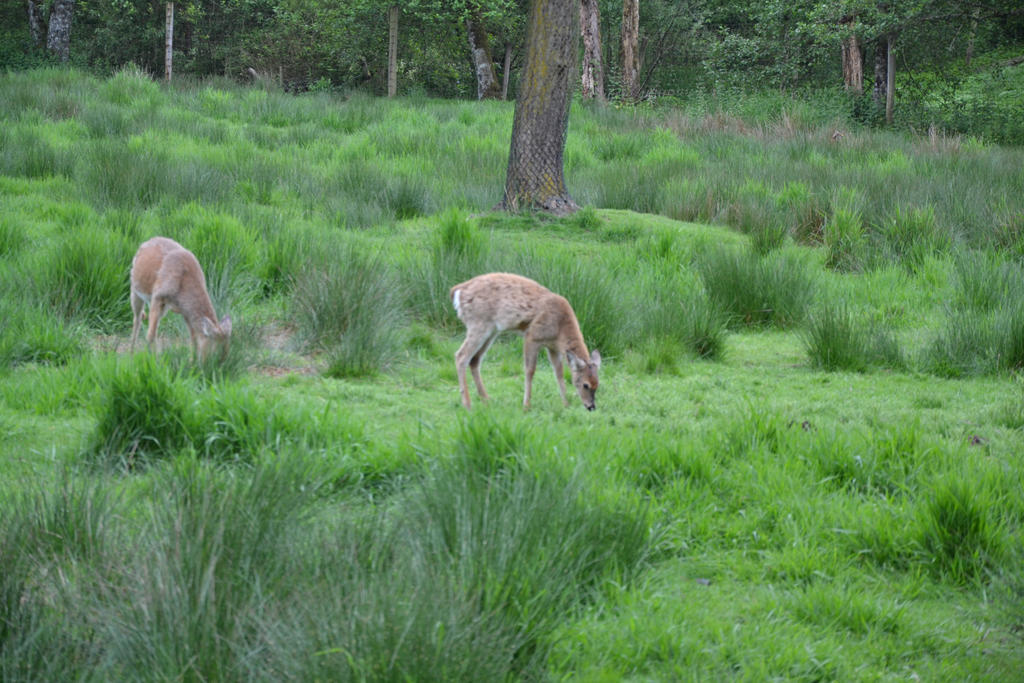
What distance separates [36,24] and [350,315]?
3044cm

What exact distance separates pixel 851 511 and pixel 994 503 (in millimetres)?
671

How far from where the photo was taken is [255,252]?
9.28 metres

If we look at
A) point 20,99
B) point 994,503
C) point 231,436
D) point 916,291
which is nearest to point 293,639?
point 231,436

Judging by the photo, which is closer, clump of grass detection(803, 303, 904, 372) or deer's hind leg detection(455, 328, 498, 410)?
deer's hind leg detection(455, 328, 498, 410)

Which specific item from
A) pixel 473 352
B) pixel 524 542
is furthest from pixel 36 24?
pixel 524 542

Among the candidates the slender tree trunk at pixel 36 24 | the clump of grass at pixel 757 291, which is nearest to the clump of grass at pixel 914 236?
the clump of grass at pixel 757 291

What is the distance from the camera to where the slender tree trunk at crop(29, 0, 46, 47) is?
104ft

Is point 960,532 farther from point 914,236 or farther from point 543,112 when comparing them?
point 543,112

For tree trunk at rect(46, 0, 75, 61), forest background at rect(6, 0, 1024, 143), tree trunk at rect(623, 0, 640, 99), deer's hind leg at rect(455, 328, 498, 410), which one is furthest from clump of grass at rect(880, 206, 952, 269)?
tree trunk at rect(46, 0, 75, 61)

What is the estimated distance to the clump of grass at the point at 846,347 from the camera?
8.06 metres

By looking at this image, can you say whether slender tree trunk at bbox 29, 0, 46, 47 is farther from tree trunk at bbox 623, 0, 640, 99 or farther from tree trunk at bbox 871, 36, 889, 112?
tree trunk at bbox 871, 36, 889, 112

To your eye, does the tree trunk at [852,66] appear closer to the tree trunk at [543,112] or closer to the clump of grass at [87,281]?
the tree trunk at [543,112]

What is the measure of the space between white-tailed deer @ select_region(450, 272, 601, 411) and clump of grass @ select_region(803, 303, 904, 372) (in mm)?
2421

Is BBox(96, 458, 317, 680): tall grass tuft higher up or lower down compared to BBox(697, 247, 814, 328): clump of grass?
lower down
